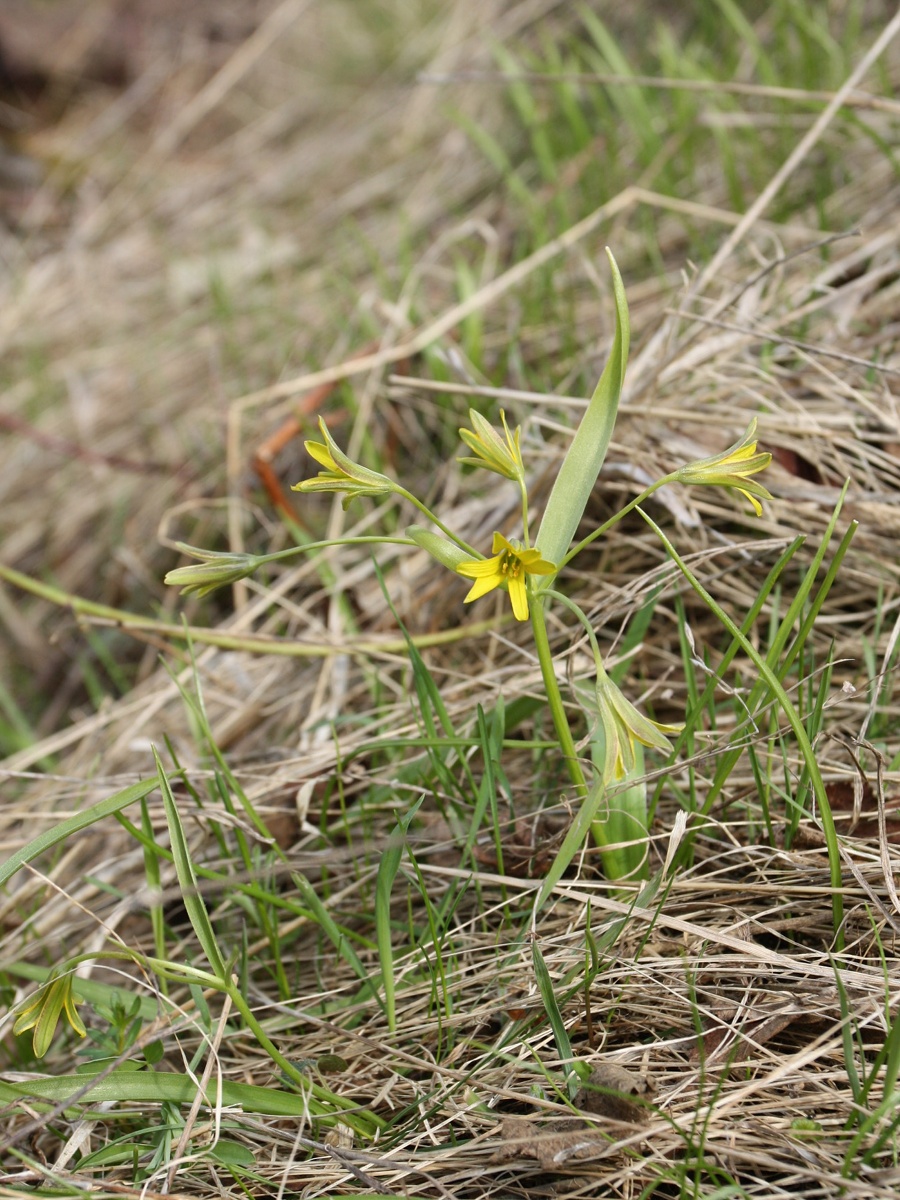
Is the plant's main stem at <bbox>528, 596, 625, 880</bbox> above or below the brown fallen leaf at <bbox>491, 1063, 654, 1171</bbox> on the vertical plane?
above

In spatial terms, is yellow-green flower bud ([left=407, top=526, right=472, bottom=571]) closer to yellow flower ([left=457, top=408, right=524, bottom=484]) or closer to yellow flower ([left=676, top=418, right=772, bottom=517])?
yellow flower ([left=457, top=408, right=524, bottom=484])

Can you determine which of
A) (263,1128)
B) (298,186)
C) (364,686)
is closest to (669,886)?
(263,1128)

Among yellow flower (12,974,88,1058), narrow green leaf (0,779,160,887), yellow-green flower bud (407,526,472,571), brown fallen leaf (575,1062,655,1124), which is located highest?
yellow-green flower bud (407,526,472,571)

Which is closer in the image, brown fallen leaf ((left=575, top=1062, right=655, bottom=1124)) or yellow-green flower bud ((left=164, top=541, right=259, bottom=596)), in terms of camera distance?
brown fallen leaf ((left=575, top=1062, right=655, bottom=1124))

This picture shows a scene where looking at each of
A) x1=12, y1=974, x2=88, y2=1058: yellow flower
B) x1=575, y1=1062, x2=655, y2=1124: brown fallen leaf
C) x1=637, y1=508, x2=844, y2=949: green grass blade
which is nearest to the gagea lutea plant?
x1=637, y1=508, x2=844, y2=949: green grass blade

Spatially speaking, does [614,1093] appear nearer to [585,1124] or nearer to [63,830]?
[585,1124]

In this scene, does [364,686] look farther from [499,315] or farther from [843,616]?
[499,315]

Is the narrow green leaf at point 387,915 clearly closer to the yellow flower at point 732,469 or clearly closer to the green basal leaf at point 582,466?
the green basal leaf at point 582,466
